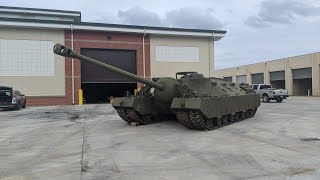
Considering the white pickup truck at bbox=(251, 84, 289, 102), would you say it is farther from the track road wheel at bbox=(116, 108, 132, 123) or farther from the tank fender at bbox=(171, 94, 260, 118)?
the track road wheel at bbox=(116, 108, 132, 123)

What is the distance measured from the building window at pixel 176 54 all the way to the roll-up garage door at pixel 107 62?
243 centimetres

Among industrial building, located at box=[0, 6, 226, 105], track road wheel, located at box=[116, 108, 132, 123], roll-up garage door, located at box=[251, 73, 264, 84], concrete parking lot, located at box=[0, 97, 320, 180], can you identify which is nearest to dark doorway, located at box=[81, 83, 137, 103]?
industrial building, located at box=[0, 6, 226, 105]

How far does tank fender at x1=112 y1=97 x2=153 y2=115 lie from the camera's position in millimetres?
14641

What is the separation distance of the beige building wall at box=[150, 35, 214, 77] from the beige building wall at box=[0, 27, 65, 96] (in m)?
8.03

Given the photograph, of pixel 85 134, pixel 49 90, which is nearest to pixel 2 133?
pixel 85 134

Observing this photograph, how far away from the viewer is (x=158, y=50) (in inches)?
1377

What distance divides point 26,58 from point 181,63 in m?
13.4

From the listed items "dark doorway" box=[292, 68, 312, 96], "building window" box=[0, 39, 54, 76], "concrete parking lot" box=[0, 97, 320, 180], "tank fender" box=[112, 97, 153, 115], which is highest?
"building window" box=[0, 39, 54, 76]

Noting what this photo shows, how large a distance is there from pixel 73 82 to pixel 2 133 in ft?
62.9

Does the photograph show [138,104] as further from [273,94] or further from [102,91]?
[102,91]

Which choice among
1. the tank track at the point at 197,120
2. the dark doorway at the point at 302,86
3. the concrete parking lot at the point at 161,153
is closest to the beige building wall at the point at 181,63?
the tank track at the point at 197,120

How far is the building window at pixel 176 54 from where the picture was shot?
34969 millimetres

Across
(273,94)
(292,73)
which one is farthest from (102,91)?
(292,73)

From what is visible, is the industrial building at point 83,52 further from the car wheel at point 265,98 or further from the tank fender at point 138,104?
the tank fender at point 138,104
